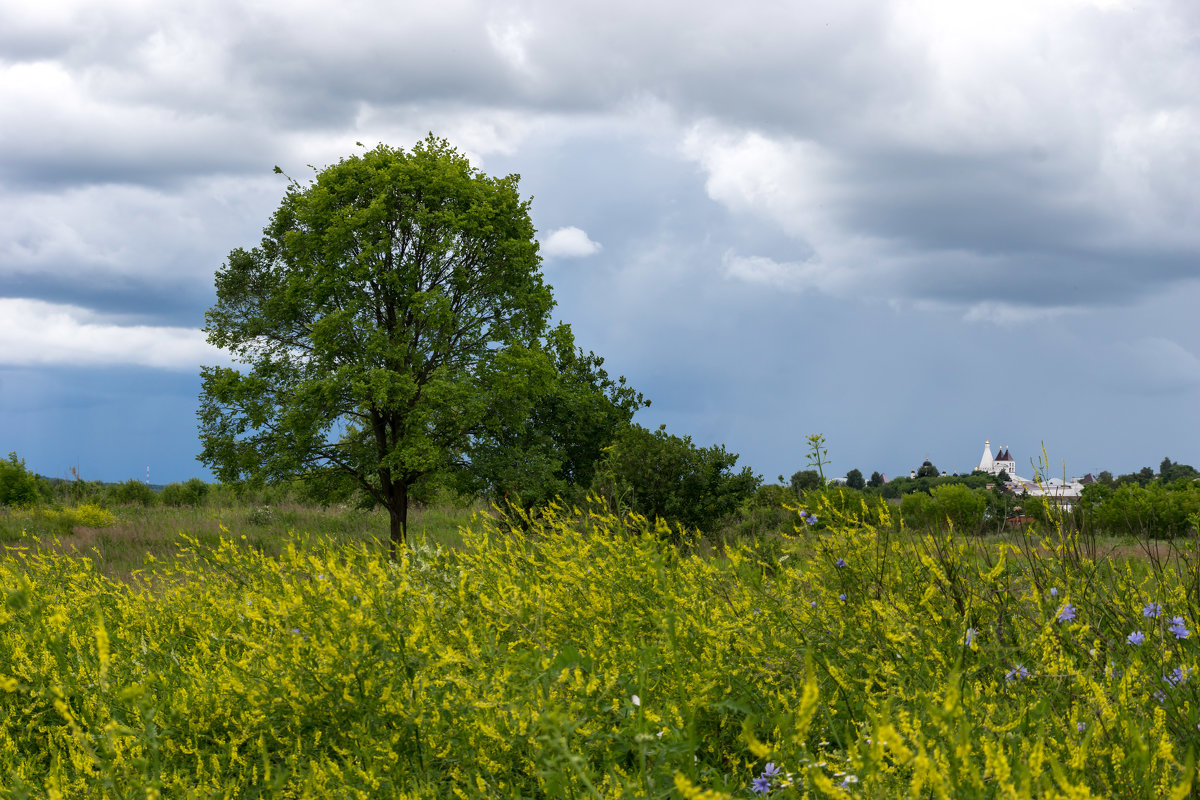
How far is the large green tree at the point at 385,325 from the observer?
1784cm

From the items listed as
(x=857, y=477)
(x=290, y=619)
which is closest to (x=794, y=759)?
A: (x=290, y=619)

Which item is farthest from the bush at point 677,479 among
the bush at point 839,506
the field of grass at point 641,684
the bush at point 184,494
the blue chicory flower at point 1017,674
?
the bush at point 184,494

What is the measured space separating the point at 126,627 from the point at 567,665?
5006 mm

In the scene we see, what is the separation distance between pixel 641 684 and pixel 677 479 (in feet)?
41.4

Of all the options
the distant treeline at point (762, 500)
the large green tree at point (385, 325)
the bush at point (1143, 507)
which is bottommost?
the bush at point (1143, 507)

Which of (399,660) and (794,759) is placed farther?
(399,660)

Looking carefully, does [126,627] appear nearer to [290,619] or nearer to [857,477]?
[290,619]

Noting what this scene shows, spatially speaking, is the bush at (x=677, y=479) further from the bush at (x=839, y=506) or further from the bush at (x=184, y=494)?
the bush at (x=184, y=494)

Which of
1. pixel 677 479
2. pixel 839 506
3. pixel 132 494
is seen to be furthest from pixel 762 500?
pixel 132 494

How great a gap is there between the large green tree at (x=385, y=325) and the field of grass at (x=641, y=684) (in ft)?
39.0

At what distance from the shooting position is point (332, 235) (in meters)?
18.0

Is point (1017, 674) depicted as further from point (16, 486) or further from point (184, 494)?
point (184, 494)

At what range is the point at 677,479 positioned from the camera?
14953mm

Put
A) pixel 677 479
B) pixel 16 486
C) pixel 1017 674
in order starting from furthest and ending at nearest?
pixel 16 486
pixel 677 479
pixel 1017 674
